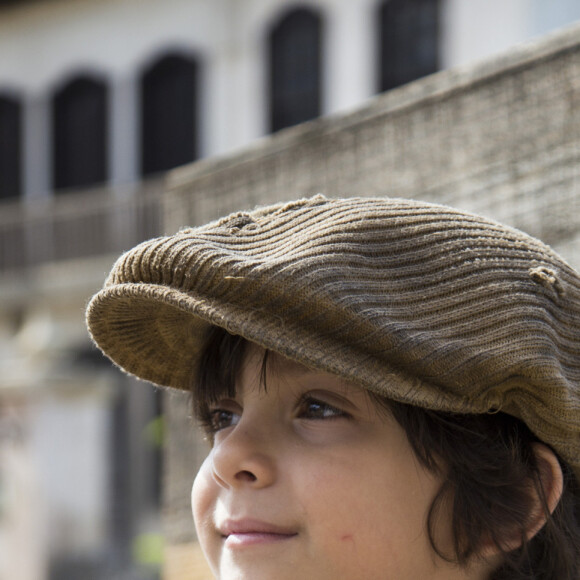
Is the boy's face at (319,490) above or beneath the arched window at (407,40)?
above

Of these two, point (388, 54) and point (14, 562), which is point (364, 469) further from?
point (388, 54)

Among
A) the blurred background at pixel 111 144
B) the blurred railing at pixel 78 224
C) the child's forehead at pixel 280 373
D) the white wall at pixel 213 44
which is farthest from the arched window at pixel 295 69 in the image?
the child's forehead at pixel 280 373

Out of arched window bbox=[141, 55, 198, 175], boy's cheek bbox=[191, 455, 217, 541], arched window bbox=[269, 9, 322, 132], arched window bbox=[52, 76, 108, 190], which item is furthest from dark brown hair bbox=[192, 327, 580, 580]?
arched window bbox=[52, 76, 108, 190]

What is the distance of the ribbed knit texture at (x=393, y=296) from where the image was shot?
1.76m

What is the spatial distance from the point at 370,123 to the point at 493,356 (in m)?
1.66

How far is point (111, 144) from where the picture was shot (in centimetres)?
1366

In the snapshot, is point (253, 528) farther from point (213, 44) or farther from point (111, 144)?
point (111, 144)

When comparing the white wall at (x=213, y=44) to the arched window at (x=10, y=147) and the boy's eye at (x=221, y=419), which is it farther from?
the boy's eye at (x=221, y=419)

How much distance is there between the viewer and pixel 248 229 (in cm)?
191

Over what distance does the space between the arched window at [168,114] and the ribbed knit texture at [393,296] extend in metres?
11.2

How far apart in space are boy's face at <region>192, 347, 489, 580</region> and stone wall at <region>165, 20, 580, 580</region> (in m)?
0.99

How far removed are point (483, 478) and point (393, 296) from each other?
423mm

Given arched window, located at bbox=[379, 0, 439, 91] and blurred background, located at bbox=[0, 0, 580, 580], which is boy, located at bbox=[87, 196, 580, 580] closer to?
blurred background, located at bbox=[0, 0, 580, 580]

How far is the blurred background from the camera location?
30.6ft
